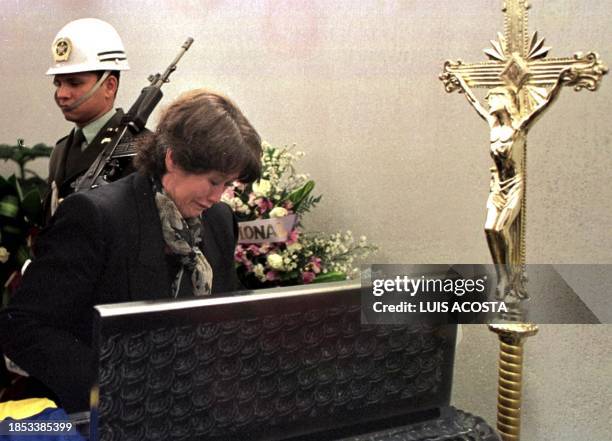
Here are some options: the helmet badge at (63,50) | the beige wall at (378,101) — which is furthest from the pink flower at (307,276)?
the helmet badge at (63,50)

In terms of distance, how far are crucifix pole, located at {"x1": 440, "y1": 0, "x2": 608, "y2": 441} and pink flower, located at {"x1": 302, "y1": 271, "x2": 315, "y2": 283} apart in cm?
95

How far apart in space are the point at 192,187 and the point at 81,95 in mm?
1217

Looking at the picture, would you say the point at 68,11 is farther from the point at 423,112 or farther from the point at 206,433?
the point at 206,433

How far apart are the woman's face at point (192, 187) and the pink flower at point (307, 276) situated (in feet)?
3.06

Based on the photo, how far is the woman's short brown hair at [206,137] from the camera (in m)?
1.67

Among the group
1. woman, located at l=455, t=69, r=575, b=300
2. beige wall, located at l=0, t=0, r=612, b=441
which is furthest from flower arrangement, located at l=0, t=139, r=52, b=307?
woman, located at l=455, t=69, r=575, b=300

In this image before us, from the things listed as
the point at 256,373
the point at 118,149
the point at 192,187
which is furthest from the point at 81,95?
the point at 256,373

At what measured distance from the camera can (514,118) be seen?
1.75m

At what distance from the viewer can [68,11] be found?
3666 mm

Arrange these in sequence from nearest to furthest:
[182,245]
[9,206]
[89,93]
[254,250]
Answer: [182,245]
[254,250]
[89,93]
[9,206]

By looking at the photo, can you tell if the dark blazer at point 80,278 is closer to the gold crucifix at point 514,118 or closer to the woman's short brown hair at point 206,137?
the woman's short brown hair at point 206,137

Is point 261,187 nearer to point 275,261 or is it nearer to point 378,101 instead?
point 275,261

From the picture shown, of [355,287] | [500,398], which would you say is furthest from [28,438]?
[500,398]

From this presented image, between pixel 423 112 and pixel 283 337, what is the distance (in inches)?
67.9
